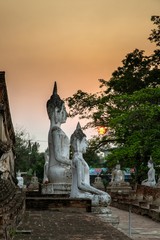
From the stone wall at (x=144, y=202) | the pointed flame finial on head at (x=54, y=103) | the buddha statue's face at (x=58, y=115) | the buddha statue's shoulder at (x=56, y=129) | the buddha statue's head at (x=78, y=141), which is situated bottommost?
the stone wall at (x=144, y=202)

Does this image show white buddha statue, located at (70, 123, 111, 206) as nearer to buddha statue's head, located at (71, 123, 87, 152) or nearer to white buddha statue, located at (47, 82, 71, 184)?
buddha statue's head, located at (71, 123, 87, 152)

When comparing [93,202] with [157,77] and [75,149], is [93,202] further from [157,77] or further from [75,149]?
[157,77]

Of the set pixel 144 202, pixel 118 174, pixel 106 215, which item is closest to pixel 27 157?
pixel 118 174

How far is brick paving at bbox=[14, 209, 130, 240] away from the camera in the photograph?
630 cm

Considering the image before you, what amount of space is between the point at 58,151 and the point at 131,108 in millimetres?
18468

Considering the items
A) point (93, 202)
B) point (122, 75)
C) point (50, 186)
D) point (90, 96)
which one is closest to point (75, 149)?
point (93, 202)

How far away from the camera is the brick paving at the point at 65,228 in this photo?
248 inches

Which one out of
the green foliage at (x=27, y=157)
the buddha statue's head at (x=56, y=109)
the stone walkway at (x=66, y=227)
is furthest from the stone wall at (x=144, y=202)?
the green foliage at (x=27, y=157)

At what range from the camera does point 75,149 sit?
437 inches

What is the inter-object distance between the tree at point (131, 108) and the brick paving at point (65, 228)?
63.6 ft

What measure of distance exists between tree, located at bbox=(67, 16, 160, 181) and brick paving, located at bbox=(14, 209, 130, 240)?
19.4 meters

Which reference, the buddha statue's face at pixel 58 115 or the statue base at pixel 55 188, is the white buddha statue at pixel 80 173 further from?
the buddha statue's face at pixel 58 115

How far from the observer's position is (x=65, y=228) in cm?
725

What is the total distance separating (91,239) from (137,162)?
1095 inches
